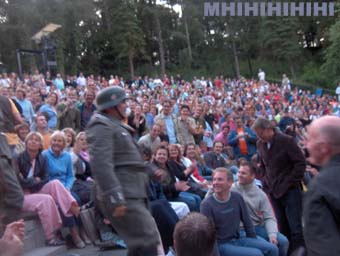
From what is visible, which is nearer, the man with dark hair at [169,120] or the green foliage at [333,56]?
the man with dark hair at [169,120]

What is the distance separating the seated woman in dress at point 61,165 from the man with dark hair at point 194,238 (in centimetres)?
349

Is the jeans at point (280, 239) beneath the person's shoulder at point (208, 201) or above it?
beneath

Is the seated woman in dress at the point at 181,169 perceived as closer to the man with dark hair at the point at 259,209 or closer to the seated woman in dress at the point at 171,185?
the seated woman in dress at the point at 171,185

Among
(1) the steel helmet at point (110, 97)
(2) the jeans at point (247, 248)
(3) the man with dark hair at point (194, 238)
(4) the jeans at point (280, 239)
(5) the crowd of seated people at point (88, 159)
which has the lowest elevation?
(4) the jeans at point (280, 239)

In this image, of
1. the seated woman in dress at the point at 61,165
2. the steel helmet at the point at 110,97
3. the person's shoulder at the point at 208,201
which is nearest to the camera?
the steel helmet at the point at 110,97

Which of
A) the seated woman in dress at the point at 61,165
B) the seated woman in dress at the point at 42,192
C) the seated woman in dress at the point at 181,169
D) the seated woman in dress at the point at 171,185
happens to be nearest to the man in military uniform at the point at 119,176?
the seated woman in dress at the point at 42,192

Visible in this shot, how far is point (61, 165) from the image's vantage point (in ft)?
21.0

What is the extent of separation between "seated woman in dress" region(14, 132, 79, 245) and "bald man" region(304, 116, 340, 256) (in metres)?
3.76

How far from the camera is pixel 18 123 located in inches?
265

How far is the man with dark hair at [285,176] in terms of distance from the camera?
6074mm

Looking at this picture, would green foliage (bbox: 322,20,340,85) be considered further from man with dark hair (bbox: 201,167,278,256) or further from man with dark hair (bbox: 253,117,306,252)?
man with dark hair (bbox: 201,167,278,256)

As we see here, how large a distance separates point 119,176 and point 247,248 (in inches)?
78.8

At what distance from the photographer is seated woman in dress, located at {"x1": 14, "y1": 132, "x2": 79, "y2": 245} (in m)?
5.80

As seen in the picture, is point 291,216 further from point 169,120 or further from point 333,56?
point 333,56
